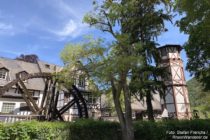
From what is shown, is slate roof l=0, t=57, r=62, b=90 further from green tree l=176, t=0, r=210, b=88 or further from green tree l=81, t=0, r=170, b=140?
Answer: green tree l=176, t=0, r=210, b=88

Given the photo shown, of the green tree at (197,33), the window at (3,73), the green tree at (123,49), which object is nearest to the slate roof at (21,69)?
the window at (3,73)

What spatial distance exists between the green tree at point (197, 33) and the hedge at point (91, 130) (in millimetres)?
3308

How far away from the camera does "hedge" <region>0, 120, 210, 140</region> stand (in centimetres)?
963

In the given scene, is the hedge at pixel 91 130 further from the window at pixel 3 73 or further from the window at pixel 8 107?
the window at pixel 3 73

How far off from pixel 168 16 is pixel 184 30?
486 centimetres

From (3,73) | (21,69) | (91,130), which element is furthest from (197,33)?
(21,69)

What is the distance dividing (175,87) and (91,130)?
65.1 feet

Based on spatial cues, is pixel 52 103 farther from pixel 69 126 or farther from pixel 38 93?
pixel 38 93

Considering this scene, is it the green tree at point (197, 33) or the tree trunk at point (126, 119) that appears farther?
the tree trunk at point (126, 119)

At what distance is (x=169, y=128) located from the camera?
13.1 metres

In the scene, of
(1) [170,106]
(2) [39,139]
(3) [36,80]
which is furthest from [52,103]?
(1) [170,106]

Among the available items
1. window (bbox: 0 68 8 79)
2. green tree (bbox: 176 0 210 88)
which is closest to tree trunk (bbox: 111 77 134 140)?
green tree (bbox: 176 0 210 88)

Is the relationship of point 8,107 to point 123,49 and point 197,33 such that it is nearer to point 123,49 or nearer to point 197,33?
point 123,49

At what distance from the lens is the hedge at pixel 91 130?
963 cm
